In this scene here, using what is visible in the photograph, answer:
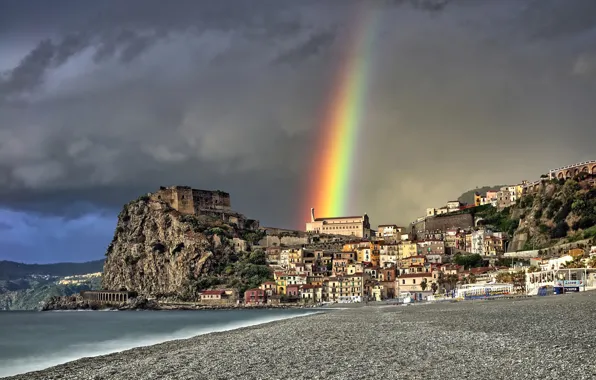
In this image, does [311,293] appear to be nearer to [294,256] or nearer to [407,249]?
[294,256]

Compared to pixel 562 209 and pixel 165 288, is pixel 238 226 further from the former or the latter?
pixel 562 209

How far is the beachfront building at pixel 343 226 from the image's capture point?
177 m

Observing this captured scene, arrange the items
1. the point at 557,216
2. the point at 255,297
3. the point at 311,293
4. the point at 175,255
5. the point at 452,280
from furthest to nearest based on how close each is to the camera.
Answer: the point at 175,255
the point at 255,297
the point at 311,293
the point at 557,216
the point at 452,280

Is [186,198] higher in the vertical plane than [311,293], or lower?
higher

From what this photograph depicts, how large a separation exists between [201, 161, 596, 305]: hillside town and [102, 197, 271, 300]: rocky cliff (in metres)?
5.38

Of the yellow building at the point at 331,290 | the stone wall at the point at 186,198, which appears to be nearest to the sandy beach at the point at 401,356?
the yellow building at the point at 331,290

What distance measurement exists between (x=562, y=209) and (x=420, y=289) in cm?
2941

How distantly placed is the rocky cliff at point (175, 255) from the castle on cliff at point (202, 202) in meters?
5.15

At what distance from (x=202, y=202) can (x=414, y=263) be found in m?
70.4

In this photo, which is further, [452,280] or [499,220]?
[499,220]

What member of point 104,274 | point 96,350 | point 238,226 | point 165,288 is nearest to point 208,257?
point 165,288

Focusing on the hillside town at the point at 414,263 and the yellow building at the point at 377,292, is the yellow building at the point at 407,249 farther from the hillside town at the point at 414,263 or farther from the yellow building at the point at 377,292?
the yellow building at the point at 377,292

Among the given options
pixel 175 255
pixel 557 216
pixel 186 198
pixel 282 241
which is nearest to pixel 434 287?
pixel 557 216

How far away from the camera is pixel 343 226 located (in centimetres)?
17788
